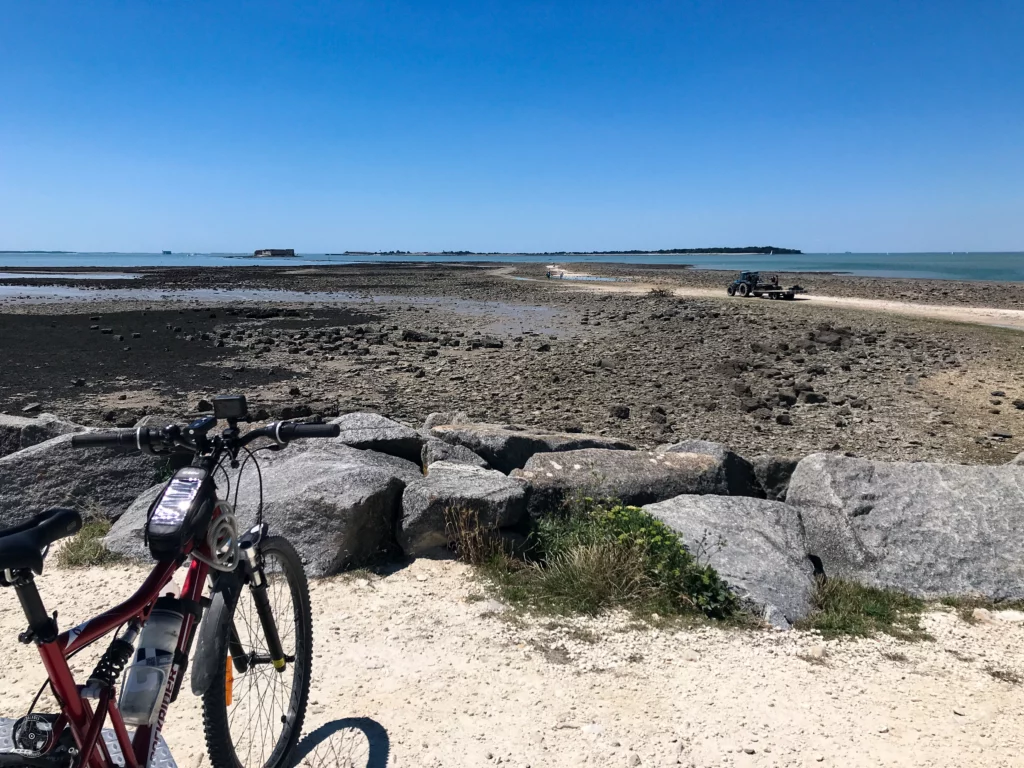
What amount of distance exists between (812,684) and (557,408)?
9980 mm

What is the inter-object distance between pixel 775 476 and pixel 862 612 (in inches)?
100

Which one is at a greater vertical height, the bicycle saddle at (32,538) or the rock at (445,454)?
the bicycle saddle at (32,538)

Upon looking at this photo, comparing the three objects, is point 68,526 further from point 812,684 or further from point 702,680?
point 812,684

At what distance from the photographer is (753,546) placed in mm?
5285

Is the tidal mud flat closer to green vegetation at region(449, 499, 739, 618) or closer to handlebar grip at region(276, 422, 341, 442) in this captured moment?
green vegetation at region(449, 499, 739, 618)

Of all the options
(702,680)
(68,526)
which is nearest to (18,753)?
(68,526)

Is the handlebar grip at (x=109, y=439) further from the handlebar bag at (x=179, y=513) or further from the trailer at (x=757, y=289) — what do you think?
the trailer at (x=757, y=289)

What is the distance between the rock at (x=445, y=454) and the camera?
688cm

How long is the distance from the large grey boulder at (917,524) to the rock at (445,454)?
9.66 ft

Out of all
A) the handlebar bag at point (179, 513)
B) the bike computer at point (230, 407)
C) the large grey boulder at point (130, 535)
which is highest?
the bike computer at point (230, 407)

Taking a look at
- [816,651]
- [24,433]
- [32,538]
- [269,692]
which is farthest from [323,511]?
[24,433]

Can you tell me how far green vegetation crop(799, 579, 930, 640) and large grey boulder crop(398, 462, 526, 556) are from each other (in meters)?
2.25

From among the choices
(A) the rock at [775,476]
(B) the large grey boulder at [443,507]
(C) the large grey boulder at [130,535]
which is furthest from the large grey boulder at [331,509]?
(A) the rock at [775,476]

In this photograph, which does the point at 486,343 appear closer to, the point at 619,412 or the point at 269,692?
the point at 619,412
